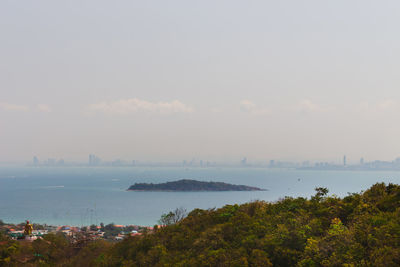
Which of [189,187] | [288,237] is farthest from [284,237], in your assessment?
[189,187]

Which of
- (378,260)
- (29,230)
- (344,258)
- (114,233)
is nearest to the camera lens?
(378,260)

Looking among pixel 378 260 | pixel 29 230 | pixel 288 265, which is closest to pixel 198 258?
pixel 288 265

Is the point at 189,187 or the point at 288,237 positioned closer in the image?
the point at 288,237

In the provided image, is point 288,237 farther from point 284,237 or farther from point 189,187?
point 189,187

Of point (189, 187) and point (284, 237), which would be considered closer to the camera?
point (284, 237)

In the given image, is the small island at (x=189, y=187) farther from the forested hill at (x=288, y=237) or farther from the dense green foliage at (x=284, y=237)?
the forested hill at (x=288, y=237)

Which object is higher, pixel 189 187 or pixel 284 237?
pixel 284 237

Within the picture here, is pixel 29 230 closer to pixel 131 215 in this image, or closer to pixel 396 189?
pixel 396 189

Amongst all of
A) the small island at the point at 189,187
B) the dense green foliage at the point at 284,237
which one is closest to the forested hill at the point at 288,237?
the dense green foliage at the point at 284,237

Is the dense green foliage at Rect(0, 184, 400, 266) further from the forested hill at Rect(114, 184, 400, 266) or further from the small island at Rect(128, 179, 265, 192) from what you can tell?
the small island at Rect(128, 179, 265, 192)
